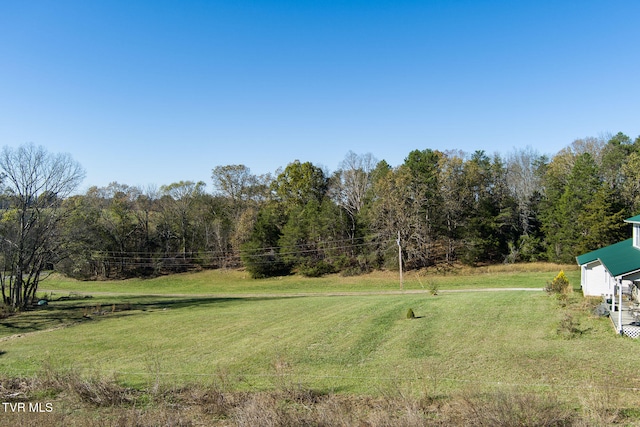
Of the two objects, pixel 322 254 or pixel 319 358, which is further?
pixel 322 254

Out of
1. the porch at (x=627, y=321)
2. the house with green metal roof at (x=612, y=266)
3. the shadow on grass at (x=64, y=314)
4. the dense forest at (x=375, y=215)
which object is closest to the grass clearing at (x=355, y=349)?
the shadow on grass at (x=64, y=314)

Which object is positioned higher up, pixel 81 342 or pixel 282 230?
pixel 282 230

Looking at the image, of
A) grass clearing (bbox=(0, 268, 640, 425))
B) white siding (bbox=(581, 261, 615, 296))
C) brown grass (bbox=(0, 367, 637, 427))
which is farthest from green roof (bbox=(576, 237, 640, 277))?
brown grass (bbox=(0, 367, 637, 427))

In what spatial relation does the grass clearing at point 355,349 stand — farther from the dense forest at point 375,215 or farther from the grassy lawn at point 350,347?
the dense forest at point 375,215

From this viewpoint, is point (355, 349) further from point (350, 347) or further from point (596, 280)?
point (596, 280)

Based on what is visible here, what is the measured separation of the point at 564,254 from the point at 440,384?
139 ft

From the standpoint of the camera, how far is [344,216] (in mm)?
55562

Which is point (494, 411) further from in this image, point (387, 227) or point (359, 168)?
point (359, 168)

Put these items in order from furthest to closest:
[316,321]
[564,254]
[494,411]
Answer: [564,254], [316,321], [494,411]

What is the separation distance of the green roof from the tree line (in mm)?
19262

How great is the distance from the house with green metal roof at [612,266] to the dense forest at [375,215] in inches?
796

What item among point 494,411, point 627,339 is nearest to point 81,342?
point 494,411

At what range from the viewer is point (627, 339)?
15.0 meters

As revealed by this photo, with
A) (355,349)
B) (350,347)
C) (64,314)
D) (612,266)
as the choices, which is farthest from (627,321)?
(64,314)
